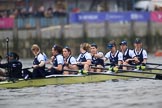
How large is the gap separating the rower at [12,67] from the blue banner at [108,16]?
18440 millimetres

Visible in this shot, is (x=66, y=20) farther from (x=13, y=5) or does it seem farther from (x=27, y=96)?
(x=27, y=96)

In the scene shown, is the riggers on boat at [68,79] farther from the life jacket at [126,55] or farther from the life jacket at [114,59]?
the life jacket at [126,55]

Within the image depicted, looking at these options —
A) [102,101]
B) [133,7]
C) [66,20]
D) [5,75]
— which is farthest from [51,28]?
[102,101]

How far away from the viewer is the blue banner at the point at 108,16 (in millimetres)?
43125

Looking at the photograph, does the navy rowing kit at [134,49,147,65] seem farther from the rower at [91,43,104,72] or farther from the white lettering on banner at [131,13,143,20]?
the white lettering on banner at [131,13,143,20]

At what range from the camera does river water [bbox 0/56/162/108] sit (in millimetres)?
20283

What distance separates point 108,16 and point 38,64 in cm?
1920

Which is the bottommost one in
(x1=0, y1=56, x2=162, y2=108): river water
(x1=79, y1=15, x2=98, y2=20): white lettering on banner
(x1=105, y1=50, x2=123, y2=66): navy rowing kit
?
(x1=0, y1=56, x2=162, y2=108): river water

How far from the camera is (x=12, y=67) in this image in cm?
2448

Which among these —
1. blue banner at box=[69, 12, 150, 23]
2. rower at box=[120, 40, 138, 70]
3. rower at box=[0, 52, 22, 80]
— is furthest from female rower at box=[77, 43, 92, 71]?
blue banner at box=[69, 12, 150, 23]

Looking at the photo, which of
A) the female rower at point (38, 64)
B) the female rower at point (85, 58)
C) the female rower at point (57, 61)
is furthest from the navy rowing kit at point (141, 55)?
the female rower at point (38, 64)

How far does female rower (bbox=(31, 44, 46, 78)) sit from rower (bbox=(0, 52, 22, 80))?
1.71ft

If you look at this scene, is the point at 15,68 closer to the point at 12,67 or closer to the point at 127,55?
the point at 12,67

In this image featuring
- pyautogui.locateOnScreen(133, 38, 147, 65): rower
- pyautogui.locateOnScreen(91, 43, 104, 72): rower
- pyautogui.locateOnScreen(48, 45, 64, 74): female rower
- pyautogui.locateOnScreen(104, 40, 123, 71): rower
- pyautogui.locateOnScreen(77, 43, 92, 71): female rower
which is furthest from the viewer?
pyautogui.locateOnScreen(133, 38, 147, 65): rower
